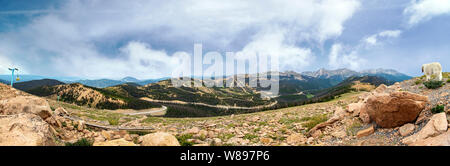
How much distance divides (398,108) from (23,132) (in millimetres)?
14531

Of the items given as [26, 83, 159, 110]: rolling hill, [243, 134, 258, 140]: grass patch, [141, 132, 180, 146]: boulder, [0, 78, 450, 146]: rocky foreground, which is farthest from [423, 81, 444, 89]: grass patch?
[26, 83, 159, 110]: rolling hill

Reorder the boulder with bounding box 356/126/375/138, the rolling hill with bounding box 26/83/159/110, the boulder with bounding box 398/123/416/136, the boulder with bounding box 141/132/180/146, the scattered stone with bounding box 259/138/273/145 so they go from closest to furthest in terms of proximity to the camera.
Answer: the boulder with bounding box 141/132/180/146
the boulder with bounding box 398/123/416/136
the boulder with bounding box 356/126/375/138
the scattered stone with bounding box 259/138/273/145
the rolling hill with bounding box 26/83/159/110

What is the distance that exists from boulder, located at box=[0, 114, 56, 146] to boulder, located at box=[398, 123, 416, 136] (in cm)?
1345

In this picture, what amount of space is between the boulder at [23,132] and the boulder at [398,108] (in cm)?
1370

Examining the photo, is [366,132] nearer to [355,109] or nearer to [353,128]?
[353,128]

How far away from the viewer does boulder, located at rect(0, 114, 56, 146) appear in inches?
203

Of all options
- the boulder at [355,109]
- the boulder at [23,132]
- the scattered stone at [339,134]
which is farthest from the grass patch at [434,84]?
the boulder at [23,132]

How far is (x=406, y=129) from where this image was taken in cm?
694

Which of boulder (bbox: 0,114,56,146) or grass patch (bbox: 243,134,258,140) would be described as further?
grass patch (bbox: 243,134,258,140)

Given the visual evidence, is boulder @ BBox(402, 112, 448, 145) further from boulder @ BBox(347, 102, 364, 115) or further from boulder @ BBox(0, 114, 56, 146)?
boulder @ BBox(0, 114, 56, 146)
